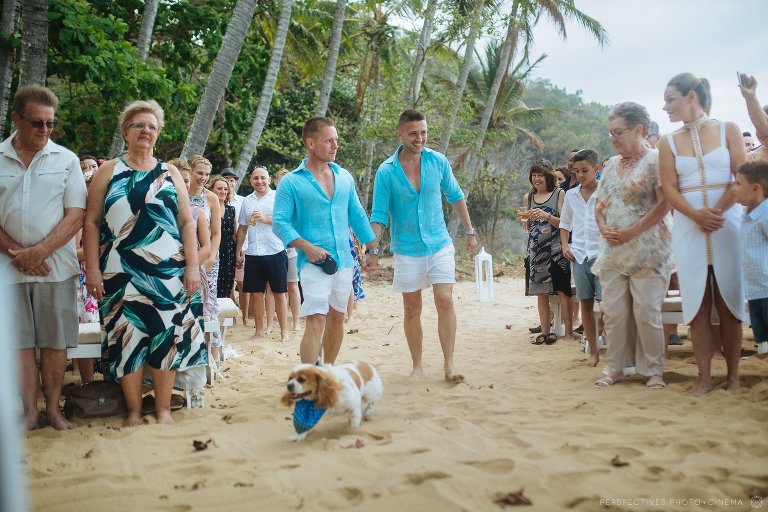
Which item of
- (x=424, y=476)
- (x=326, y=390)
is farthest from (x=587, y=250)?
(x=424, y=476)

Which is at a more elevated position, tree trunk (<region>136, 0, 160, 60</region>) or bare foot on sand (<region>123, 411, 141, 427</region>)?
tree trunk (<region>136, 0, 160, 60</region>)

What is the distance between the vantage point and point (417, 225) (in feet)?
18.8

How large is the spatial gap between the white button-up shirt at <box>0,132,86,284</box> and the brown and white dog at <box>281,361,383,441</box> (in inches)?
78.7

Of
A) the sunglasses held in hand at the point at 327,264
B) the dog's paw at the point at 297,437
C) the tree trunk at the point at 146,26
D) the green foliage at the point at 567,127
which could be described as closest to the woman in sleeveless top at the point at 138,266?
the sunglasses held in hand at the point at 327,264

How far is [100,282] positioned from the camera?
4406 millimetres

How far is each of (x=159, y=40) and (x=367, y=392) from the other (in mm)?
13482

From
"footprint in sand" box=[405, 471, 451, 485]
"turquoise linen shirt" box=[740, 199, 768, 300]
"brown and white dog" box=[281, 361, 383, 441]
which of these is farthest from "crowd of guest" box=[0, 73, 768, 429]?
"footprint in sand" box=[405, 471, 451, 485]

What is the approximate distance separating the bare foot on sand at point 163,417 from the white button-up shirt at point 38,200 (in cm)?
116

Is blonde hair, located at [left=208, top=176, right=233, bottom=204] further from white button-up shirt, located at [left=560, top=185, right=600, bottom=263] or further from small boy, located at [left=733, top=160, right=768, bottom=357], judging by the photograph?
small boy, located at [left=733, top=160, right=768, bottom=357]

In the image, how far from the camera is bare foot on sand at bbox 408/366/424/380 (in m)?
5.77

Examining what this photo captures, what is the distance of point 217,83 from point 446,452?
7430mm

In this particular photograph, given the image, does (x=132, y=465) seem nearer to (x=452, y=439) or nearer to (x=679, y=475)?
(x=452, y=439)

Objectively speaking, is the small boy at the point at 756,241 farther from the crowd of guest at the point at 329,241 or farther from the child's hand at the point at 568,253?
the child's hand at the point at 568,253

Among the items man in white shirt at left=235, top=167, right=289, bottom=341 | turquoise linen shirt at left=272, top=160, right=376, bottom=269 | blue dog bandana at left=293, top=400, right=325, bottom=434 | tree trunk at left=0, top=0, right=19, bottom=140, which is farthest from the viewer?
tree trunk at left=0, top=0, right=19, bottom=140
